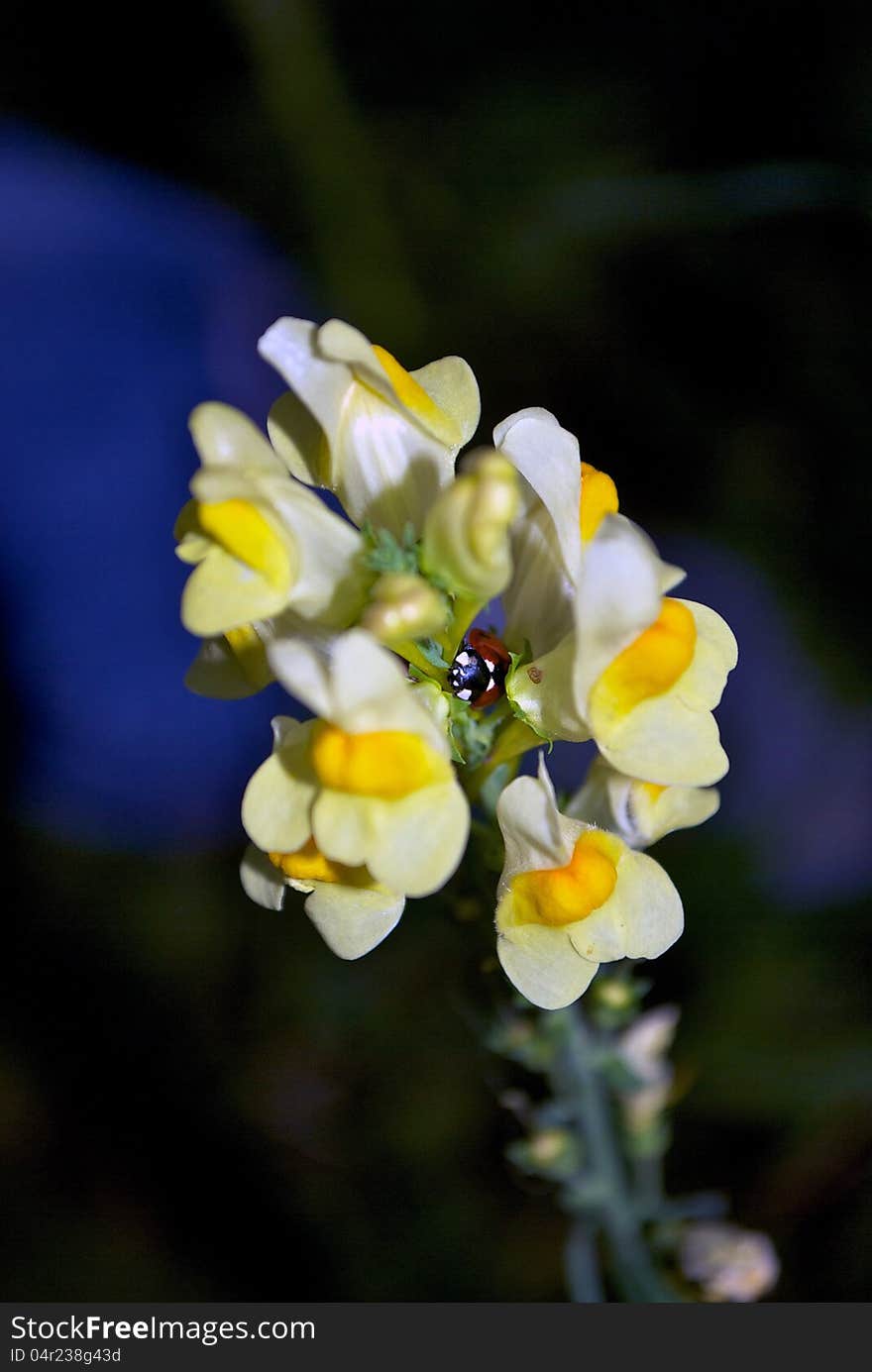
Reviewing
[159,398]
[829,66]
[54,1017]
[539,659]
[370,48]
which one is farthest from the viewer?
[159,398]

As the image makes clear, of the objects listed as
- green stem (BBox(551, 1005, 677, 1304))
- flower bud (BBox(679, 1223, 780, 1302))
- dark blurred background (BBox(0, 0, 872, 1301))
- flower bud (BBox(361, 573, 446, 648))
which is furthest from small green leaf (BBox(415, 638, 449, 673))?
dark blurred background (BBox(0, 0, 872, 1301))

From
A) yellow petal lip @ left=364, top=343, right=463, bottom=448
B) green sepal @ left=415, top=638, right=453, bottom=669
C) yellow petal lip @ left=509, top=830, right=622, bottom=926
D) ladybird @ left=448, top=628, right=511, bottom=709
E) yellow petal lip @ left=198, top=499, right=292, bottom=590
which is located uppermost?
yellow petal lip @ left=364, top=343, right=463, bottom=448

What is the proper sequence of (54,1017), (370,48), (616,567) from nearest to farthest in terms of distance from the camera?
(616,567) → (370,48) → (54,1017)

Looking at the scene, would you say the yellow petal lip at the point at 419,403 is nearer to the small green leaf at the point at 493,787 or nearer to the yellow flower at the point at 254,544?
the yellow flower at the point at 254,544

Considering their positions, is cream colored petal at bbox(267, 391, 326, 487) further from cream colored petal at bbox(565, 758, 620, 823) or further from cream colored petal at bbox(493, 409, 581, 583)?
cream colored petal at bbox(565, 758, 620, 823)

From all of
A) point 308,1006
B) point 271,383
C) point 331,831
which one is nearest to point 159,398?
point 271,383

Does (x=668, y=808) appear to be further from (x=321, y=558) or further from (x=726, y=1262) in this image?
(x=726, y=1262)

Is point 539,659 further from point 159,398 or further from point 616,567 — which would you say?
point 159,398
